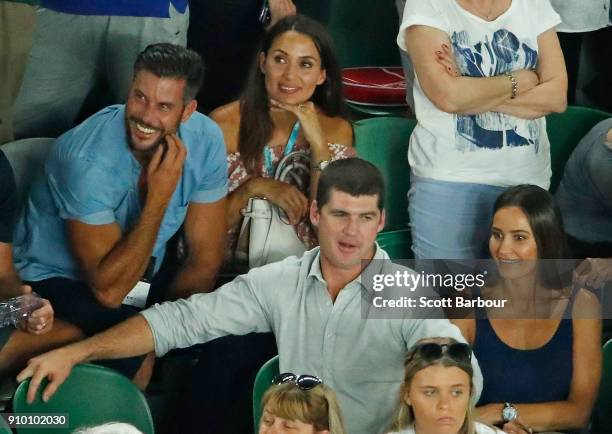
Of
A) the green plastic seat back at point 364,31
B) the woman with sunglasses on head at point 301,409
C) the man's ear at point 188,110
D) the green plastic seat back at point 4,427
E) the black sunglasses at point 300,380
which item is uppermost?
the green plastic seat back at point 364,31

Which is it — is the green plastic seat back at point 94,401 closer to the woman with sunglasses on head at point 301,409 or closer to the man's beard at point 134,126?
the woman with sunglasses on head at point 301,409

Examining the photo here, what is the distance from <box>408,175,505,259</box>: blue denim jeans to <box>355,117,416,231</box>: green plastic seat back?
5 cm

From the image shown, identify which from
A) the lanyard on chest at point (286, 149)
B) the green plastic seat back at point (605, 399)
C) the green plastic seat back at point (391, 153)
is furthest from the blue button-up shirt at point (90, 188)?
the green plastic seat back at point (605, 399)

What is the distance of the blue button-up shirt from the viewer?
256cm

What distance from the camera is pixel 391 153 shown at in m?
2.72

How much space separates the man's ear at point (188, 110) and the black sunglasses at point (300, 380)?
1.85 feet

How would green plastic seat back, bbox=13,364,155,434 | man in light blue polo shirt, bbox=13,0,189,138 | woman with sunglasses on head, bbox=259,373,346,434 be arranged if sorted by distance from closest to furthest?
woman with sunglasses on head, bbox=259,373,346,434, green plastic seat back, bbox=13,364,155,434, man in light blue polo shirt, bbox=13,0,189,138

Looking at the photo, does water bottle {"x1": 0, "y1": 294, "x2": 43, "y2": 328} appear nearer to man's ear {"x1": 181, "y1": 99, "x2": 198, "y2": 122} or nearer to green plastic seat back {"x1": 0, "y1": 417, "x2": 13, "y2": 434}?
green plastic seat back {"x1": 0, "y1": 417, "x2": 13, "y2": 434}

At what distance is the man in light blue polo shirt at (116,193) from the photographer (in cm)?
→ 255

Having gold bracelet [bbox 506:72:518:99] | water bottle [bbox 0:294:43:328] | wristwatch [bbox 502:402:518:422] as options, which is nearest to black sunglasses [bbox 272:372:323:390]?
wristwatch [bbox 502:402:518:422]

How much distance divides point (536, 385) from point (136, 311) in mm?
839

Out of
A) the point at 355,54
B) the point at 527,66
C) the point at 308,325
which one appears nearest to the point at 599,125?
the point at 527,66

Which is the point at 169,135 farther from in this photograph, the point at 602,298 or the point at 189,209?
the point at 602,298

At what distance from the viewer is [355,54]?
2662 millimetres
